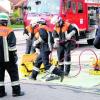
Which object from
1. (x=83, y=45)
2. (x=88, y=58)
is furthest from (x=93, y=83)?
(x=83, y=45)

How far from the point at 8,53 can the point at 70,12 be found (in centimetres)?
1238

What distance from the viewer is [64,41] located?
44.3ft

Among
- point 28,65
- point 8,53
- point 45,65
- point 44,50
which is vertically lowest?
point 28,65

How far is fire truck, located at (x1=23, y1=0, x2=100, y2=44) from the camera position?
22.1 m

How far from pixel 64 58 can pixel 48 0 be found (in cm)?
909

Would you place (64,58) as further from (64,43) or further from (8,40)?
(8,40)

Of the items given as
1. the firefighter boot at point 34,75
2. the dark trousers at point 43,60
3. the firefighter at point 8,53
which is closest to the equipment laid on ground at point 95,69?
the dark trousers at point 43,60

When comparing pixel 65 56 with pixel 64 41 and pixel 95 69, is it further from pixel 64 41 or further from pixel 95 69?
pixel 95 69

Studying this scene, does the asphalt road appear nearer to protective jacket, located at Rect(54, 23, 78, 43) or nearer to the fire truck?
protective jacket, located at Rect(54, 23, 78, 43)

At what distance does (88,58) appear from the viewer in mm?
17812

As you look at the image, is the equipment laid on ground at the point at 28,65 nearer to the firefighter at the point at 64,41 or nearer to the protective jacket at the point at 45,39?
the firefighter at the point at 64,41

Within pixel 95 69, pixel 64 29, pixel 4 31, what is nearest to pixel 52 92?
pixel 4 31

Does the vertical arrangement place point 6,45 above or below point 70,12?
below

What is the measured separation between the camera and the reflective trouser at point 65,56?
13.5 metres
